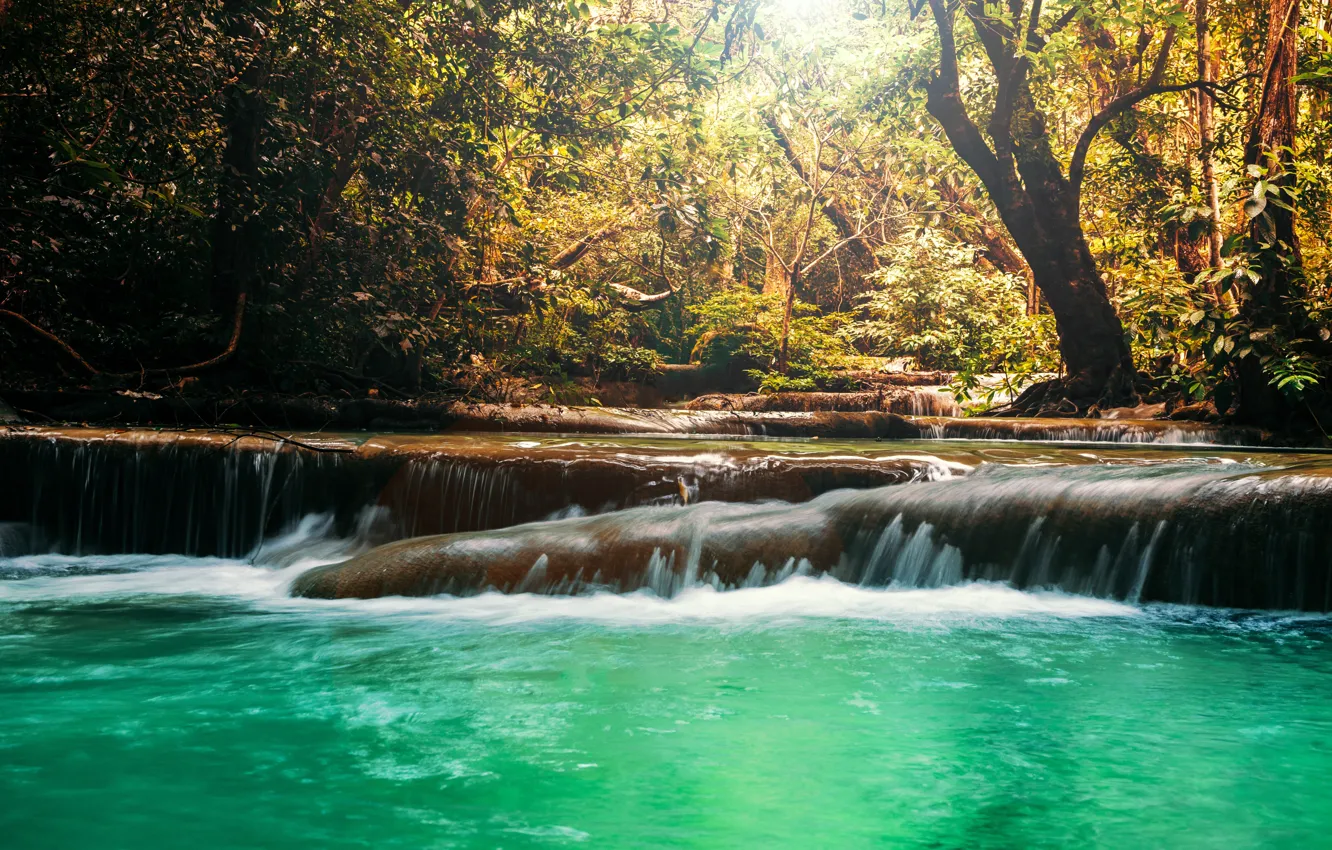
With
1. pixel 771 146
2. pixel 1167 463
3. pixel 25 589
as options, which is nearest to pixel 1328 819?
pixel 1167 463

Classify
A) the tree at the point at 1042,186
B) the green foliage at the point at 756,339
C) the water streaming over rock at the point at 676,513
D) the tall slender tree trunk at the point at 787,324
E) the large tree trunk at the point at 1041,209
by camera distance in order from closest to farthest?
1. the water streaming over rock at the point at 676,513
2. the tree at the point at 1042,186
3. the large tree trunk at the point at 1041,209
4. the tall slender tree trunk at the point at 787,324
5. the green foliage at the point at 756,339

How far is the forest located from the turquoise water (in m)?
2.92

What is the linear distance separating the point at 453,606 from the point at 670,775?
2641 millimetres

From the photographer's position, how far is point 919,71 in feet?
41.6

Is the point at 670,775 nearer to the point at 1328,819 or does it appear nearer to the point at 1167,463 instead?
the point at 1328,819

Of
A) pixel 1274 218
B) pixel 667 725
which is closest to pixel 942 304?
pixel 1274 218

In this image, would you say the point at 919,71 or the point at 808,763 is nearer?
the point at 808,763

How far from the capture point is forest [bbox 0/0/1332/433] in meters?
8.29

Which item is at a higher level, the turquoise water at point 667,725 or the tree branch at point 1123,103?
the tree branch at point 1123,103

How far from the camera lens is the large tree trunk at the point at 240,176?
8492mm

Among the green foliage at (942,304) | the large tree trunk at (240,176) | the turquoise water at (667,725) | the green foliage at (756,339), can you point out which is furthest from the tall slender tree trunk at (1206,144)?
the large tree trunk at (240,176)

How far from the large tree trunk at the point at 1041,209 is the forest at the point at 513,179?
0.03 m

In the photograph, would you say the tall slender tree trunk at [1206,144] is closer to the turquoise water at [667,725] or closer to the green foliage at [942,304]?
the green foliage at [942,304]

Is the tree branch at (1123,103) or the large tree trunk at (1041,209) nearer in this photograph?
the tree branch at (1123,103)
